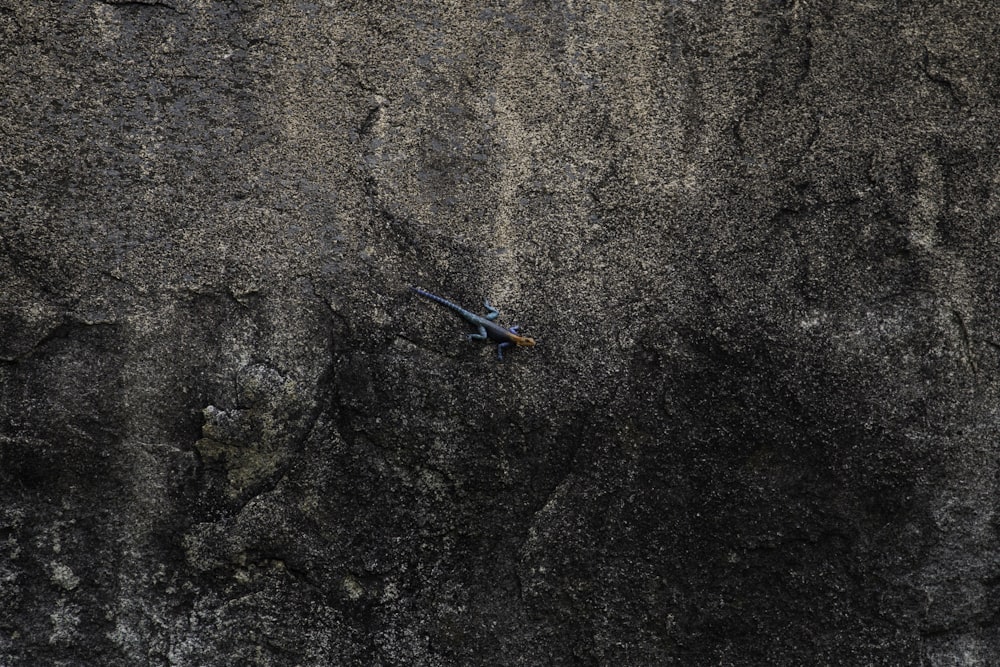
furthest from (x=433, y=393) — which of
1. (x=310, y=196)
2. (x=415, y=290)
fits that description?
(x=310, y=196)

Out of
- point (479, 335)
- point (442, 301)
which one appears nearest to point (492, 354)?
point (479, 335)

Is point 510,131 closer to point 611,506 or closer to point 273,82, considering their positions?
point 273,82

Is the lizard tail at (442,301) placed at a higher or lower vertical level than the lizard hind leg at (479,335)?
higher

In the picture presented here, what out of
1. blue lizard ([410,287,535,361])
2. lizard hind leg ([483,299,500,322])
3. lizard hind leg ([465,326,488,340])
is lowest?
lizard hind leg ([465,326,488,340])

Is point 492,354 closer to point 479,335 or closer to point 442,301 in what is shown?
point 479,335

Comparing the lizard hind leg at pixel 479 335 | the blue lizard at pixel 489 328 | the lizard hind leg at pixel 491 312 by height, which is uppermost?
the lizard hind leg at pixel 491 312
